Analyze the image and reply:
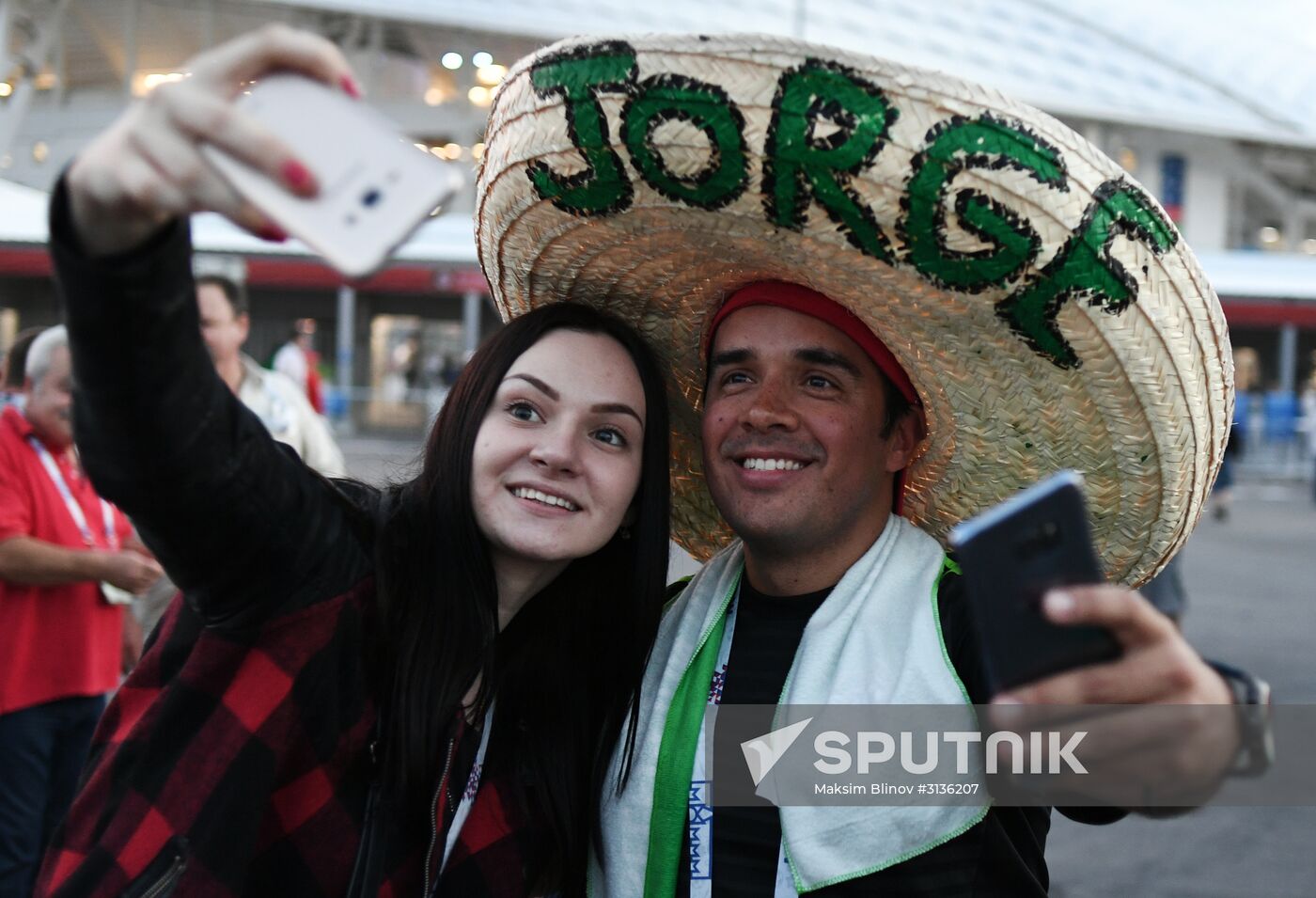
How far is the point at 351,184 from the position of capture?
1001mm

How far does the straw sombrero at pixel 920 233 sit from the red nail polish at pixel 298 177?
30.2 inches

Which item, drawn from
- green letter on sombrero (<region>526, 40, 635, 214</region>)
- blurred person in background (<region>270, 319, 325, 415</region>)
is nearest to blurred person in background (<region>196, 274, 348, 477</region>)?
green letter on sombrero (<region>526, 40, 635, 214</region>)

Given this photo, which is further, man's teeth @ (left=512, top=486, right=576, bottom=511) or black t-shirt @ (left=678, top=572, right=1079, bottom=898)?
man's teeth @ (left=512, top=486, right=576, bottom=511)

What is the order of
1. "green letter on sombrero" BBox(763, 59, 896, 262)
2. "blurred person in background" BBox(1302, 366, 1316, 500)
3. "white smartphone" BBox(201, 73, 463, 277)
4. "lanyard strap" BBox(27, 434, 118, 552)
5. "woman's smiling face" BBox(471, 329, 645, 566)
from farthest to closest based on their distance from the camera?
"blurred person in background" BBox(1302, 366, 1316, 500) → "lanyard strap" BBox(27, 434, 118, 552) → "woman's smiling face" BBox(471, 329, 645, 566) → "green letter on sombrero" BBox(763, 59, 896, 262) → "white smartphone" BBox(201, 73, 463, 277)

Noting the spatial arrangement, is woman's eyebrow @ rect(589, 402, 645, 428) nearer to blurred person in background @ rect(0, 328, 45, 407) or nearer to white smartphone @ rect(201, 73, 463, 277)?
white smartphone @ rect(201, 73, 463, 277)

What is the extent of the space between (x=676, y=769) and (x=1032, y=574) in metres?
0.92

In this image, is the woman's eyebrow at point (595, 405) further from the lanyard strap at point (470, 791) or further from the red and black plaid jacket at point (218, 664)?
the lanyard strap at point (470, 791)

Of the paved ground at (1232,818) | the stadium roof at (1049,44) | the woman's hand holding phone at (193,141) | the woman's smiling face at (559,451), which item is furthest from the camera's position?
the stadium roof at (1049,44)

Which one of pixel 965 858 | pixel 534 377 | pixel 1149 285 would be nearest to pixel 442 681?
pixel 534 377

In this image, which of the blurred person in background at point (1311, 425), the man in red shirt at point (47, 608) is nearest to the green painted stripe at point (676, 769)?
the man in red shirt at point (47, 608)

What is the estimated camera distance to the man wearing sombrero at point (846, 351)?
1.64 m

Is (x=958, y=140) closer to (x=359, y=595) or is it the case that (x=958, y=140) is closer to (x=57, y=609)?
(x=359, y=595)

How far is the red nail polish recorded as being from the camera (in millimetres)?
1001

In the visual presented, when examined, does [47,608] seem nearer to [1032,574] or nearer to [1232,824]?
[1032,574]
